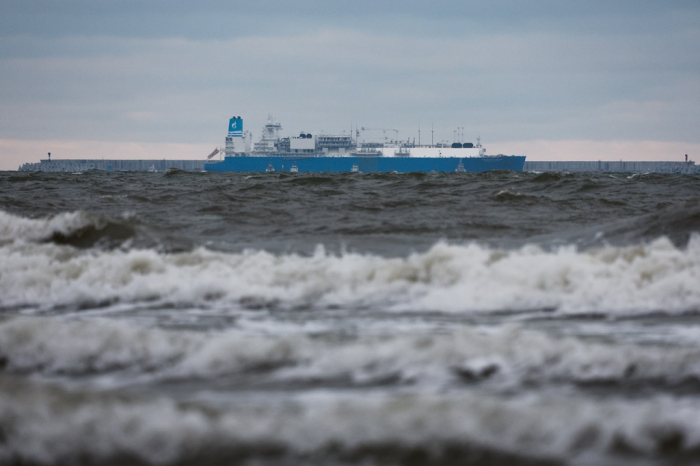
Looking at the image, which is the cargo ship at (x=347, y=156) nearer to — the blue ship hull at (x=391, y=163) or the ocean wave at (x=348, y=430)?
the blue ship hull at (x=391, y=163)

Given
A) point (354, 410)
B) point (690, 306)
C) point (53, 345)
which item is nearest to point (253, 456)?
point (354, 410)

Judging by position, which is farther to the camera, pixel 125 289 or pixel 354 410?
pixel 125 289

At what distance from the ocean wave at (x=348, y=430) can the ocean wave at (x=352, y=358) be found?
371 millimetres

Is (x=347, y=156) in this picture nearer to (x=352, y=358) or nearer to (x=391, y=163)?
(x=391, y=163)

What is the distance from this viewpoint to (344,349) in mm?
3900

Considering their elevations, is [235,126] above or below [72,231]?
above

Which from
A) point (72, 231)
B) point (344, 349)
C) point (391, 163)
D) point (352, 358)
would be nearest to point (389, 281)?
point (344, 349)

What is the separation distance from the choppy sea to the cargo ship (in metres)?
74.6

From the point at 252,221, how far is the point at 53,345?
23.5 ft

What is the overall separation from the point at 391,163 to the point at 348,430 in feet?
266

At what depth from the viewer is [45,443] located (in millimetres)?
2781

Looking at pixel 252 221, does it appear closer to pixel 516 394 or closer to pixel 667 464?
pixel 516 394

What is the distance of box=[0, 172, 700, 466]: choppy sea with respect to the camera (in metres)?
2.77

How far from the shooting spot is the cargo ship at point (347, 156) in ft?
271
